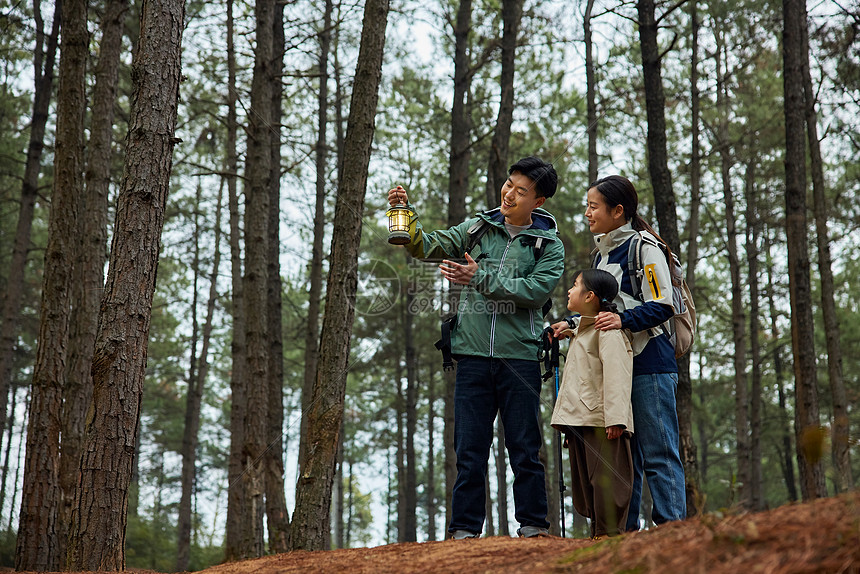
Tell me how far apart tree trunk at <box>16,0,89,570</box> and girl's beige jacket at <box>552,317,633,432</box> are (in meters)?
5.16

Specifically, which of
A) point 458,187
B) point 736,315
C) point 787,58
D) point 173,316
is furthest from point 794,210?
point 173,316

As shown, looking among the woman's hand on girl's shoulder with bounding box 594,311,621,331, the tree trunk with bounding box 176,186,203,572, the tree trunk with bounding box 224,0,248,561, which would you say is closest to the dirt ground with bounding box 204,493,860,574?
the woman's hand on girl's shoulder with bounding box 594,311,621,331

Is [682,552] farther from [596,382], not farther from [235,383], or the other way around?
[235,383]

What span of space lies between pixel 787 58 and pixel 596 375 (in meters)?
7.40

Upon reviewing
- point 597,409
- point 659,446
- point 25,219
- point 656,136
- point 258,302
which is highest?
point 656,136

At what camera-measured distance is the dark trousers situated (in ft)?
12.3

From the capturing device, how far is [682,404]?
7.98 m

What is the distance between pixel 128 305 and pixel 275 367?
712 cm

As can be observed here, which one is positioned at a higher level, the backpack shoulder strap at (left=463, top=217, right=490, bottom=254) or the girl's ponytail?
the backpack shoulder strap at (left=463, top=217, right=490, bottom=254)

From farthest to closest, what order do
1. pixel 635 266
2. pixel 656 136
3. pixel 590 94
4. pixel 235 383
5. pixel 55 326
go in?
1. pixel 590 94
2. pixel 235 383
3. pixel 656 136
4. pixel 55 326
5. pixel 635 266

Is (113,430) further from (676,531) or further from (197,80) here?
(197,80)

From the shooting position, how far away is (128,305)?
465 cm

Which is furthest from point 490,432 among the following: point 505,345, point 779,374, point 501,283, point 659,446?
point 779,374

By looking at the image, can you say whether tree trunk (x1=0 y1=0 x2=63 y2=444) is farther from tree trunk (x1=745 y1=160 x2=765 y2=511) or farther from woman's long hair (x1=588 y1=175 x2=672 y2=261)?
tree trunk (x1=745 y1=160 x2=765 y2=511)
